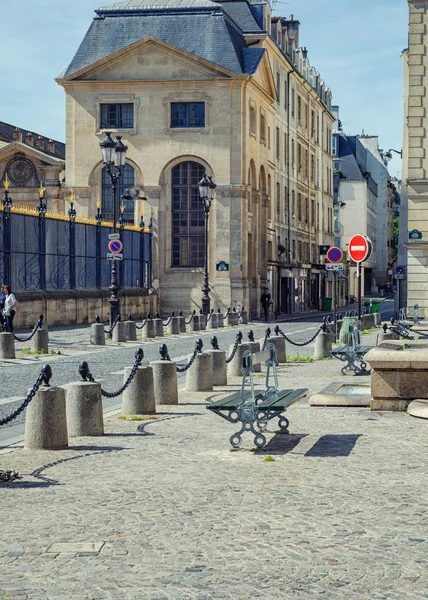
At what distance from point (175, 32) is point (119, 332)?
28.7m

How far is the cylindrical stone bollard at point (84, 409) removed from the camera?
39.8ft

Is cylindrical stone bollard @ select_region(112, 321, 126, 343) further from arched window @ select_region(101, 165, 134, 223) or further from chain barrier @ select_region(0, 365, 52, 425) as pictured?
arched window @ select_region(101, 165, 134, 223)

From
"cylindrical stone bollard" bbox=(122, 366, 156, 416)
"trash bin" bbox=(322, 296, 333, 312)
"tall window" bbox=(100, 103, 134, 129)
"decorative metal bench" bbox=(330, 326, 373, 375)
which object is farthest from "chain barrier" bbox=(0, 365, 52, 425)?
"trash bin" bbox=(322, 296, 333, 312)

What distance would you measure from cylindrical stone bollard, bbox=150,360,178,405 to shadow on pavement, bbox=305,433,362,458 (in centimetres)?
388

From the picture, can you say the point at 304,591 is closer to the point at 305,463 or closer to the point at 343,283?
the point at 305,463

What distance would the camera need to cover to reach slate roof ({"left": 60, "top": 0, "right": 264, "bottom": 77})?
5647 cm

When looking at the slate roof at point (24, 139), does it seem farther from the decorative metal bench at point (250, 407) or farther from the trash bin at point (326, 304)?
the decorative metal bench at point (250, 407)

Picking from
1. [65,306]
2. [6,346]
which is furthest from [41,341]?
[65,306]

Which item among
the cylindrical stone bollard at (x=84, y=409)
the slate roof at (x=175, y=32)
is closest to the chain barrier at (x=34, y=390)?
the cylindrical stone bollard at (x=84, y=409)

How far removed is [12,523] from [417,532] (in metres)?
2.64

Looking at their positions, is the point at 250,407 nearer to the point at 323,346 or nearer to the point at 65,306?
the point at 323,346

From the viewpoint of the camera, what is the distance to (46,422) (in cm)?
1122

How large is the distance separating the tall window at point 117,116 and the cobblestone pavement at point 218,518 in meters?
46.8

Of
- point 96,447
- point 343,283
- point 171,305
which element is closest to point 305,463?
point 96,447
